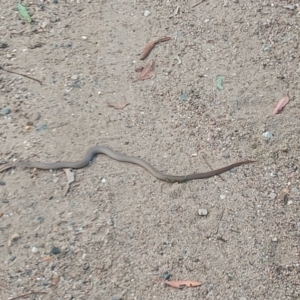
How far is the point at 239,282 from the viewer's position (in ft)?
15.2

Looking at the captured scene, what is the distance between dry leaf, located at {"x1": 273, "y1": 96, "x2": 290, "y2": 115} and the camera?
578 cm

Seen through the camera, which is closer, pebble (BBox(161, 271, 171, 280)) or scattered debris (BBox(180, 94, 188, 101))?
pebble (BBox(161, 271, 171, 280))

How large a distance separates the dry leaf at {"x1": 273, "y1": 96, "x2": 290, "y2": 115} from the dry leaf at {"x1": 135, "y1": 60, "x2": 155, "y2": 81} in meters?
1.06

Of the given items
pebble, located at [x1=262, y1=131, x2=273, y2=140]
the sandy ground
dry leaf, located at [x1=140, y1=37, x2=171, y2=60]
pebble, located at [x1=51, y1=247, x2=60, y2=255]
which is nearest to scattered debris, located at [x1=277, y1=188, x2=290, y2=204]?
the sandy ground

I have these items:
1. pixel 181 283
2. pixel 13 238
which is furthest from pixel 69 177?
pixel 181 283

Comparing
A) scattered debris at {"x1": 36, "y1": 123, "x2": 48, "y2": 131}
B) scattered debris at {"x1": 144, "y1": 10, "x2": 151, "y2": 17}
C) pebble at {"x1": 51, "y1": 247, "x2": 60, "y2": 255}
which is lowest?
scattered debris at {"x1": 36, "y1": 123, "x2": 48, "y2": 131}

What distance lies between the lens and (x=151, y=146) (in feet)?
17.9

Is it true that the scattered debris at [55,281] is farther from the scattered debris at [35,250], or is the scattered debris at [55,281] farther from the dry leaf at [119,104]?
the dry leaf at [119,104]

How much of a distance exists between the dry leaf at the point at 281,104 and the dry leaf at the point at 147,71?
3.48ft

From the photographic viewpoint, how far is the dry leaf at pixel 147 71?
5980 mm

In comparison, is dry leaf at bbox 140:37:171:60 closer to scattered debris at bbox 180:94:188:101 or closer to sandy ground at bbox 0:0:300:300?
sandy ground at bbox 0:0:300:300

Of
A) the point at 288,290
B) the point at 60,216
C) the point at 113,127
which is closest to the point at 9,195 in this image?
the point at 60,216

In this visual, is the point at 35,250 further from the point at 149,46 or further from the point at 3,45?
the point at 149,46

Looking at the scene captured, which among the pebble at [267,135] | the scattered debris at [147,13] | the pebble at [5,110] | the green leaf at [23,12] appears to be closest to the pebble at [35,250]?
the pebble at [5,110]
